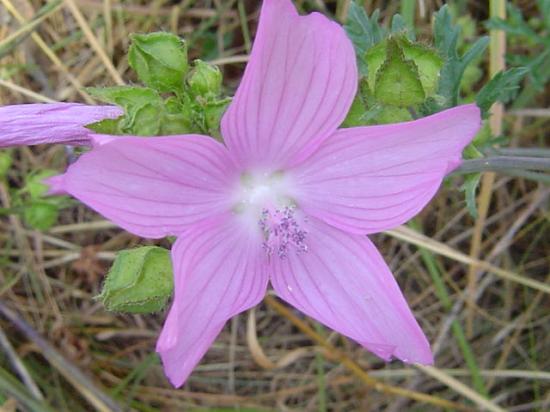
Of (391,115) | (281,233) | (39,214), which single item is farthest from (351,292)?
(39,214)

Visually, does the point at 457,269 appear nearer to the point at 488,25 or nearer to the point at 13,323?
the point at 488,25

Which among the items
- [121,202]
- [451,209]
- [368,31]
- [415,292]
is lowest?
[415,292]

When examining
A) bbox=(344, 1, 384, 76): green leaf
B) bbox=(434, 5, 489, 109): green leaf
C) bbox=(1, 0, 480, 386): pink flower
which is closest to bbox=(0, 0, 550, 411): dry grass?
bbox=(344, 1, 384, 76): green leaf

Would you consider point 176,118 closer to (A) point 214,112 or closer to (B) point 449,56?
(A) point 214,112

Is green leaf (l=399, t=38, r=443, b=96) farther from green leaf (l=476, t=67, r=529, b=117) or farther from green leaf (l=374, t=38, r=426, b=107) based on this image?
green leaf (l=476, t=67, r=529, b=117)

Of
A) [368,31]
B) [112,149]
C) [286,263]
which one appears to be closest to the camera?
[112,149]

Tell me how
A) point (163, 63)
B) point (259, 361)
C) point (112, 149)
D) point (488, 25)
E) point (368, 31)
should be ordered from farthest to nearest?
point (259, 361) < point (488, 25) < point (368, 31) < point (163, 63) < point (112, 149)

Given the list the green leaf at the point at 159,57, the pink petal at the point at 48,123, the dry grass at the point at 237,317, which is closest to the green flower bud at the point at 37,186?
the dry grass at the point at 237,317

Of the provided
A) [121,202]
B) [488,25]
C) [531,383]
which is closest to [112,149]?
[121,202]
